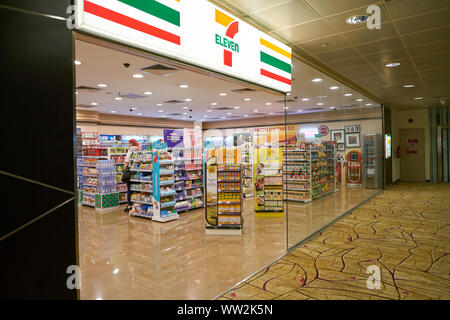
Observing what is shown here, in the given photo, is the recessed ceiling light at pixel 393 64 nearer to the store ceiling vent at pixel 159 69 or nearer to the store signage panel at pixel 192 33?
the store signage panel at pixel 192 33

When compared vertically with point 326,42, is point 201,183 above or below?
below

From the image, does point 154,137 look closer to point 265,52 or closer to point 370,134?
point 370,134

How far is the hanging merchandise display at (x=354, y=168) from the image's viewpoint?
8173 millimetres

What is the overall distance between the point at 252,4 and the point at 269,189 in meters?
4.80

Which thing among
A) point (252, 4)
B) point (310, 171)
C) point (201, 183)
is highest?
point (252, 4)

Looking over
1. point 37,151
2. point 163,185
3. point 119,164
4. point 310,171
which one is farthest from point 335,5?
point 119,164

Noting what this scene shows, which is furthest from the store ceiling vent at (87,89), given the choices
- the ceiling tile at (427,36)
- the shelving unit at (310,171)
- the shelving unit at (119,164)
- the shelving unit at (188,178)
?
the ceiling tile at (427,36)

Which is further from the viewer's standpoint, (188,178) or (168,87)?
(188,178)

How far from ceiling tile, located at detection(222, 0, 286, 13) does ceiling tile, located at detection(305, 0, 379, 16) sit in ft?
1.40

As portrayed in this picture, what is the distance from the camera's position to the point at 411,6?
3.51m

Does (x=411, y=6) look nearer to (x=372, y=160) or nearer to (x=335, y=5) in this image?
(x=335, y=5)

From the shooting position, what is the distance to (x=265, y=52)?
3.79 metres

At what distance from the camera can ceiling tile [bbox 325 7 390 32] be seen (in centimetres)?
362

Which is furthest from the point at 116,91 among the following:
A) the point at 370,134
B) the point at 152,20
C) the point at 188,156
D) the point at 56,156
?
the point at 370,134
